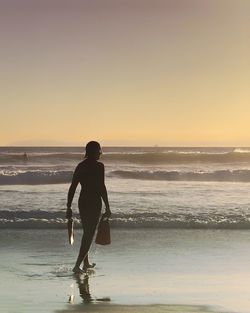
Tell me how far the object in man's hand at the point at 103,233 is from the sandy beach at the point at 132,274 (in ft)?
1.26

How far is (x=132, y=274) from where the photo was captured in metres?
8.90

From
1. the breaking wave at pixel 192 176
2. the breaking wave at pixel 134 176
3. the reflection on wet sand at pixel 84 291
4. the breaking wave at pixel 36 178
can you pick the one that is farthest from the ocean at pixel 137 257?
the breaking wave at pixel 192 176

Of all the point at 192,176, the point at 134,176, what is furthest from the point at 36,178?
the point at 192,176

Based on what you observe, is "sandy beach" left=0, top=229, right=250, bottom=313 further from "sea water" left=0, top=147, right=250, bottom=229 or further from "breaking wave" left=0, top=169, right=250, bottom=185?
"breaking wave" left=0, top=169, right=250, bottom=185

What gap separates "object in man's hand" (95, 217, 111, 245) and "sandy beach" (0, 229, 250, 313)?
1.26 feet

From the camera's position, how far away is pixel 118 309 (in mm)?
6930

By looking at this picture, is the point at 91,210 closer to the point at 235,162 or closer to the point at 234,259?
the point at 234,259

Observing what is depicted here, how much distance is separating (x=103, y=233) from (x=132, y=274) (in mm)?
778

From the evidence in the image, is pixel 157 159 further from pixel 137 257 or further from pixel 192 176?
pixel 137 257

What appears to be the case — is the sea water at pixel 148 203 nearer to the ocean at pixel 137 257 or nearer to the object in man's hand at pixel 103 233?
the ocean at pixel 137 257

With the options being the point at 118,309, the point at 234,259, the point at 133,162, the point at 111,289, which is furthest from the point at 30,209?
the point at 133,162

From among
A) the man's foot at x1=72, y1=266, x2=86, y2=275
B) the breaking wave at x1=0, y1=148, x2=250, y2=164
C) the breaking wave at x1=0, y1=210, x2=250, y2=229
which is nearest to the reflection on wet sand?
the man's foot at x1=72, y1=266, x2=86, y2=275

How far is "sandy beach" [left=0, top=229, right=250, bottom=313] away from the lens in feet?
23.6

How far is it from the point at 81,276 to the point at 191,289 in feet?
5.30
